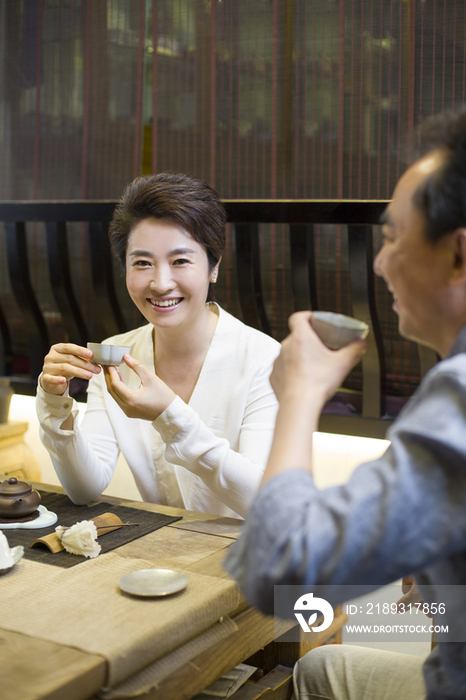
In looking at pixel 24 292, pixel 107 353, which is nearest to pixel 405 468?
pixel 107 353

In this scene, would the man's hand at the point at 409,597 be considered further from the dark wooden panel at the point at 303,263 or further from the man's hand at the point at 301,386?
the dark wooden panel at the point at 303,263

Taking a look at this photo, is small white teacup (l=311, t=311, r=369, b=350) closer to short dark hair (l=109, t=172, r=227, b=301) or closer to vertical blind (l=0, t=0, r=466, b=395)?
short dark hair (l=109, t=172, r=227, b=301)

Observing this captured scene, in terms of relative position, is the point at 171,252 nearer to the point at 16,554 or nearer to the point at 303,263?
the point at 16,554

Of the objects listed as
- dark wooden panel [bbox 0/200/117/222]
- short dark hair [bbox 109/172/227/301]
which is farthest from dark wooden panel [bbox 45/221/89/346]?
short dark hair [bbox 109/172/227/301]

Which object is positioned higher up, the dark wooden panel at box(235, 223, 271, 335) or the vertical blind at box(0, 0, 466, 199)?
the vertical blind at box(0, 0, 466, 199)

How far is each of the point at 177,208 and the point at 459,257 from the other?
1182 mm

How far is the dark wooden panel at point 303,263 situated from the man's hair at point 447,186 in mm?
1922

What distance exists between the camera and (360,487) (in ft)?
2.22

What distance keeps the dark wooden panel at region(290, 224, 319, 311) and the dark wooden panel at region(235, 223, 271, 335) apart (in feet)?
0.55

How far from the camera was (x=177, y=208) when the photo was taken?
180cm

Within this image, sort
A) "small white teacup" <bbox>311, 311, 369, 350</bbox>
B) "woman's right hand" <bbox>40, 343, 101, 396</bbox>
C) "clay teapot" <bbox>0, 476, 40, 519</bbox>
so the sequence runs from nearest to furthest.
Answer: "small white teacup" <bbox>311, 311, 369, 350</bbox>, "clay teapot" <bbox>0, 476, 40, 519</bbox>, "woman's right hand" <bbox>40, 343, 101, 396</bbox>

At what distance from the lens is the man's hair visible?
0.72m

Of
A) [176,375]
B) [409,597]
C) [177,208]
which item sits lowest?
[409,597]

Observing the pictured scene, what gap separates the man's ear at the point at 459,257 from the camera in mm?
720
